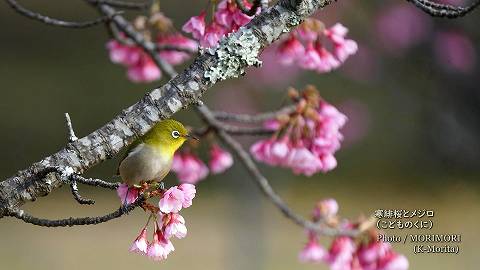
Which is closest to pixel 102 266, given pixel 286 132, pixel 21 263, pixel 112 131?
pixel 21 263

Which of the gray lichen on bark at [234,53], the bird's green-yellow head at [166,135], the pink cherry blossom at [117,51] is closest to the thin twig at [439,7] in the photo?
the gray lichen on bark at [234,53]

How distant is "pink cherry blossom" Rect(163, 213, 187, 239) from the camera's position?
169 centimetres

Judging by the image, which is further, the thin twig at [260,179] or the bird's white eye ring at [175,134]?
the thin twig at [260,179]

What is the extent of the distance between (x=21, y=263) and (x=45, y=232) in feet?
3.41

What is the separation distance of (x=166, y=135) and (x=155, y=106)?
62 cm

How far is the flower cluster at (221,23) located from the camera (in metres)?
2.02

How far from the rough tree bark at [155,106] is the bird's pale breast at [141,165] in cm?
54

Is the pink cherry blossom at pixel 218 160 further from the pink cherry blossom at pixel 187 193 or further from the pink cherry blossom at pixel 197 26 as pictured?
the pink cherry blossom at pixel 187 193

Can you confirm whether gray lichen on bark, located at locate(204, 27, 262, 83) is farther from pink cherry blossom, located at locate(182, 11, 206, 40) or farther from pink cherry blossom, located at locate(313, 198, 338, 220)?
pink cherry blossom, located at locate(313, 198, 338, 220)

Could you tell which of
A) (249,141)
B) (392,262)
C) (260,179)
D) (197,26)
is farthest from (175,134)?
(249,141)

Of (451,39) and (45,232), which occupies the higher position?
(45,232)

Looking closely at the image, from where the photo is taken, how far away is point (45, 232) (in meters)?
7.91

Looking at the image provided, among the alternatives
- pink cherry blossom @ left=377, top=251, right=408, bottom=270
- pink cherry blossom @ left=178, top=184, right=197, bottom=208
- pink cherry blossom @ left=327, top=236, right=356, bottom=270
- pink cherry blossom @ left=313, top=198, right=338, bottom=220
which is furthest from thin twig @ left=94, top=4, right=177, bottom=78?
pink cherry blossom @ left=178, top=184, right=197, bottom=208

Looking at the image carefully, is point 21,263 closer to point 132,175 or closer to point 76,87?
point 76,87
